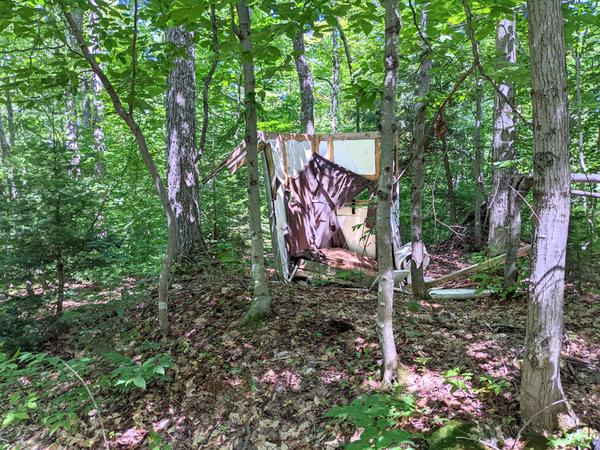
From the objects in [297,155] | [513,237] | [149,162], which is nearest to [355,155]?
[297,155]

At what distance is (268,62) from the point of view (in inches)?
147

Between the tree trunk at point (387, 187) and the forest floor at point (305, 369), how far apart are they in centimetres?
32

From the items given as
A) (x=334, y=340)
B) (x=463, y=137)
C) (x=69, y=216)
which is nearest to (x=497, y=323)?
(x=334, y=340)

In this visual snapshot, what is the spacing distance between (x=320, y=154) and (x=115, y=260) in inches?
157

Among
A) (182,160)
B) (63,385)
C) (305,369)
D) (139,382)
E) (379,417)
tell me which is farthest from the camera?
(182,160)

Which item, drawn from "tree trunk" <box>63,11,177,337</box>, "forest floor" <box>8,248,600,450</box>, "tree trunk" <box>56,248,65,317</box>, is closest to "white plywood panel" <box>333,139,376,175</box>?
"forest floor" <box>8,248,600,450</box>

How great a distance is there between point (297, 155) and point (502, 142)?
3310mm

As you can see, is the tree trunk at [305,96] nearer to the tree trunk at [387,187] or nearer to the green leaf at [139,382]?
the tree trunk at [387,187]

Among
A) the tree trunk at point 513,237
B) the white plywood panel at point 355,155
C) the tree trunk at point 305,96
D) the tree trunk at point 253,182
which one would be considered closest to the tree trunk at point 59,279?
the tree trunk at point 253,182

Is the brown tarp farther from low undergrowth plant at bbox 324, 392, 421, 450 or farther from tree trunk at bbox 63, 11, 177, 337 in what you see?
low undergrowth plant at bbox 324, 392, 421, 450

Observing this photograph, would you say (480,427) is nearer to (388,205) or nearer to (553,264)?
(553,264)

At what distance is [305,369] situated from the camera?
3268mm

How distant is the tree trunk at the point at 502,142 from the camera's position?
5.69 metres

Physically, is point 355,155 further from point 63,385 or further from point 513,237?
point 63,385
